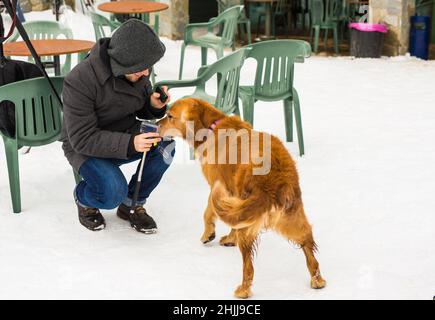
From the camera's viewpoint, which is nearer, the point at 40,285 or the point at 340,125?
the point at 40,285

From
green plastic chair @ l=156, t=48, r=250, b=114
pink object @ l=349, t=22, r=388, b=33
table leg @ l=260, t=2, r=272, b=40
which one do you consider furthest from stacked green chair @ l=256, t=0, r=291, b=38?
green plastic chair @ l=156, t=48, r=250, b=114

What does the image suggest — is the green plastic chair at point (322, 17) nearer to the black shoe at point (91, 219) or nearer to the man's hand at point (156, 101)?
the man's hand at point (156, 101)

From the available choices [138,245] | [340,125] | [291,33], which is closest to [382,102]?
[340,125]

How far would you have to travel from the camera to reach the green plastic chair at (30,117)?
3935 mm

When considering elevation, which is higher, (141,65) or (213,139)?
(141,65)

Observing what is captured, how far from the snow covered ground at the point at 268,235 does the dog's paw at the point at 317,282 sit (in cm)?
4

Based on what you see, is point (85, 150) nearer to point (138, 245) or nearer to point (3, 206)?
point (138, 245)

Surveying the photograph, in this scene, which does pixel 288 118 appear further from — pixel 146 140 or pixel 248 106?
pixel 146 140

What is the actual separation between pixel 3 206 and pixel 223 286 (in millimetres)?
1747

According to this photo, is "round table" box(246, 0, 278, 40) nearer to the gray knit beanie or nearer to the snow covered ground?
the snow covered ground

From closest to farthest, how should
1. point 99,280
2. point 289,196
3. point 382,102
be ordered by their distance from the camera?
point 289,196
point 99,280
point 382,102

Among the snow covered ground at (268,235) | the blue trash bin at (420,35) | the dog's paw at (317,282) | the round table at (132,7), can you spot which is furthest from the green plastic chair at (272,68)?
the blue trash bin at (420,35)

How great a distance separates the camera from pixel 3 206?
14.1 feet

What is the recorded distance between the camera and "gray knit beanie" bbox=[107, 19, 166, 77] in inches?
133
